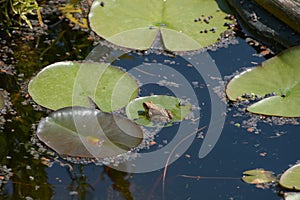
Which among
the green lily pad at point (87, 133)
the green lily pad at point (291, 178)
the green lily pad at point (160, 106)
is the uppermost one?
the green lily pad at point (291, 178)

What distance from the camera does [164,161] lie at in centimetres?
226

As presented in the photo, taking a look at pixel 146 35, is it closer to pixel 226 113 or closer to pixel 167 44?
pixel 167 44

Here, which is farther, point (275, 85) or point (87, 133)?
point (275, 85)

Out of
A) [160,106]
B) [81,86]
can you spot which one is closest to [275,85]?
[160,106]

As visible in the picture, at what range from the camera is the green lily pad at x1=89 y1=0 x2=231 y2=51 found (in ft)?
9.29

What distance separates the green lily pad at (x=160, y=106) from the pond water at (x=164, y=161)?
0.05 meters

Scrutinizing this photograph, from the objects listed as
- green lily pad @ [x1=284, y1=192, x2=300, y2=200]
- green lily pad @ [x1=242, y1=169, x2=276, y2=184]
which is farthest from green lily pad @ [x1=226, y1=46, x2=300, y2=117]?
green lily pad @ [x1=284, y1=192, x2=300, y2=200]

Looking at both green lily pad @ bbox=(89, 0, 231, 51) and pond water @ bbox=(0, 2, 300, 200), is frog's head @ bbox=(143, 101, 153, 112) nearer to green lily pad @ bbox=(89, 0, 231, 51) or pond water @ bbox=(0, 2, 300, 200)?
pond water @ bbox=(0, 2, 300, 200)

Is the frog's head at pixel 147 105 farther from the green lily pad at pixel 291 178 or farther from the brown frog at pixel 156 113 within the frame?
the green lily pad at pixel 291 178

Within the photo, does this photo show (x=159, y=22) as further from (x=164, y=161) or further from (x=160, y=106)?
(x=164, y=161)

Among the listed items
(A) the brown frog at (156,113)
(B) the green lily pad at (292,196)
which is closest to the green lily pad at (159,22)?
(A) the brown frog at (156,113)

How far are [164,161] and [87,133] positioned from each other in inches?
11.4

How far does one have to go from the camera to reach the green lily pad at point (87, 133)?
89.2 inches

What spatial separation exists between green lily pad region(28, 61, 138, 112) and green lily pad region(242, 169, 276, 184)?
0.55 m
